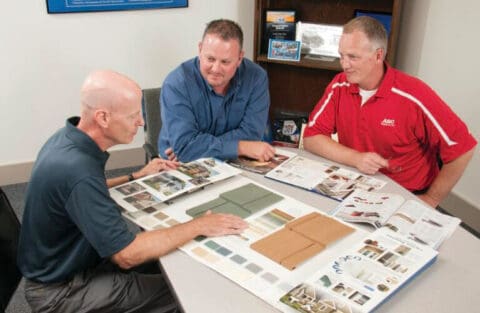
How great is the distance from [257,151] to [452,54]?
1789 mm

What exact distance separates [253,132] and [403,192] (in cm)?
77

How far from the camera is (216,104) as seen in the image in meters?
2.20

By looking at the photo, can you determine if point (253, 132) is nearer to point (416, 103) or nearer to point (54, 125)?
point (416, 103)

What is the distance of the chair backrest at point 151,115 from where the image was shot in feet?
8.38

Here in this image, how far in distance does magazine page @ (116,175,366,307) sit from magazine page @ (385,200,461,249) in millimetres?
144

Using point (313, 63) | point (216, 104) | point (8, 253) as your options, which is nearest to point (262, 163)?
point (216, 104)

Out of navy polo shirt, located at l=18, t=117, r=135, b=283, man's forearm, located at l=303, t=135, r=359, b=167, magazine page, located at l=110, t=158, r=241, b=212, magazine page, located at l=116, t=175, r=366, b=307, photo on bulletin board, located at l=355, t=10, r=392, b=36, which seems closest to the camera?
magazine page, located at l=116, t=175, r=366, b=307

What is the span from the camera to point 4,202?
1.59 metres

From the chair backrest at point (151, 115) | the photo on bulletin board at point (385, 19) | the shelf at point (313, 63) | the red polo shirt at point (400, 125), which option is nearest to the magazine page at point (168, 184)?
the red polo shirt at point (400, 125)

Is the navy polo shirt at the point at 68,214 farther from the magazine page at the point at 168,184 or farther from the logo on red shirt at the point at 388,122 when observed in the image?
the logo on red shirt at the point at 388,122

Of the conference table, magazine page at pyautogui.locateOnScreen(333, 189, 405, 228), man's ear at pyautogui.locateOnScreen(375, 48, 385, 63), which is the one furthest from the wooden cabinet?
the conference table

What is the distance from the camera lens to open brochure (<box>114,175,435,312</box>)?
124cm

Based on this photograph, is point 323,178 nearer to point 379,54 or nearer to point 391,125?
point 391,125

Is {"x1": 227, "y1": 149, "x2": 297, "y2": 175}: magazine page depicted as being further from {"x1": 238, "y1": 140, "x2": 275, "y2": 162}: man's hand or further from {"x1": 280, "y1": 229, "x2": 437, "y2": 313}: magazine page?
{"x1": 280, "y1": 229, "x2": 437, "y2": 313}: magazine page
